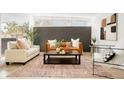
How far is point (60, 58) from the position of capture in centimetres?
607

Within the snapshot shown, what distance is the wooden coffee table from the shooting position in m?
5.56

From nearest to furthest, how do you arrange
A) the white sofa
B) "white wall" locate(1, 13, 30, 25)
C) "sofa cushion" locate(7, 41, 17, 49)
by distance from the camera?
"white wall" locate(1, 13, 30, 25) → "sofa cushion" locate(7, 41, 17, 49) → the white sofa

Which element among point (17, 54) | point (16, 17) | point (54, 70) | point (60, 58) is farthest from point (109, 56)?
point (17, 54)

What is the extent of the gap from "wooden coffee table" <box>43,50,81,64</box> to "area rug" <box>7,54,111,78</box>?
6.7 inches

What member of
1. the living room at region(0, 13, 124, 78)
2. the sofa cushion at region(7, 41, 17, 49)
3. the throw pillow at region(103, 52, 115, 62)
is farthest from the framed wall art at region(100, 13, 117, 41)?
the sofa cushion at region(7, 41, 17, 49)

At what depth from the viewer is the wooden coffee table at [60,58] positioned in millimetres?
5558

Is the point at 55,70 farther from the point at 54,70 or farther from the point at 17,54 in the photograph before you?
the point at 17,54

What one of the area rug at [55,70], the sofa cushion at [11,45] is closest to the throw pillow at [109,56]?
the area rug at [55,70]

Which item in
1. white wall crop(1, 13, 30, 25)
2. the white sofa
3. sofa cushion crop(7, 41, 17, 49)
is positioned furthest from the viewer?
the white sofa

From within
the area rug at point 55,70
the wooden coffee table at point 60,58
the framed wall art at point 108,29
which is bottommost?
the area rug at point 55,70

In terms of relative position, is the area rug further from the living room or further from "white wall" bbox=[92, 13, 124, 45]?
"white wall" bbox=[92, 13, 124, 45]

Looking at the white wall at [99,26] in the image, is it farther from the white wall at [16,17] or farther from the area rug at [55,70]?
the white wall at [16,17]

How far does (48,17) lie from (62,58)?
1901mm

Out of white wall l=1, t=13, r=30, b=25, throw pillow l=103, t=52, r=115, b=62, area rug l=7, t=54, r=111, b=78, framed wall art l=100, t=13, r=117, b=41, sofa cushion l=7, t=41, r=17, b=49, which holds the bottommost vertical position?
area rug l=7, t=54, r=111, b=78
